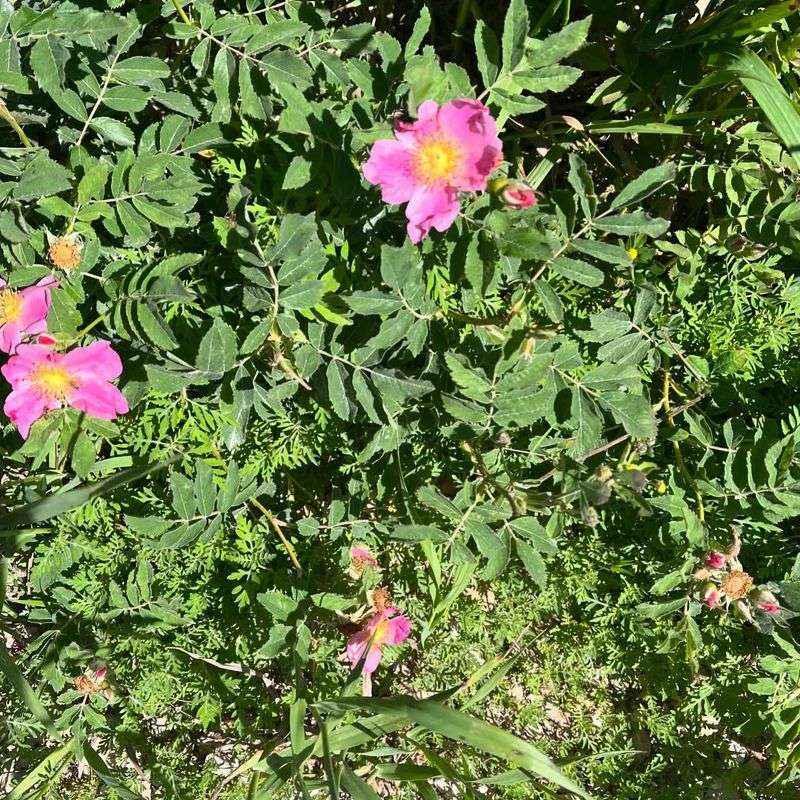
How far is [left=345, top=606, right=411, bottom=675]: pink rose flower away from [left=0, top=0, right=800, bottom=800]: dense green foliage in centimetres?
4

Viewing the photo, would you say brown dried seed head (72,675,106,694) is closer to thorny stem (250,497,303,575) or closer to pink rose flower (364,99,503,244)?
thorny stem (250,497,303,575)

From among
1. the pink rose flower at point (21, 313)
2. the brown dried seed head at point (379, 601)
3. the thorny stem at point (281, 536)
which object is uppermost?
the pink rose flower at point (21, 313)

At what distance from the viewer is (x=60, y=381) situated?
50.6 inches

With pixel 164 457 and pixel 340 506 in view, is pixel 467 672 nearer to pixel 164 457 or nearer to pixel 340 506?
pixel 340 506

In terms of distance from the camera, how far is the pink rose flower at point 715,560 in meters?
1.40

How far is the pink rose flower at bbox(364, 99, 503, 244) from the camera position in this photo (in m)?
1.08

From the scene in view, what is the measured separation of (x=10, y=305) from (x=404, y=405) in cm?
73

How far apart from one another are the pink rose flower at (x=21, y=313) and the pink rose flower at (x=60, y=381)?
0.04 meters

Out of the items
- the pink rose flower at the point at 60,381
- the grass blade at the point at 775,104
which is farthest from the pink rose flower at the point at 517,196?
the pink rose flower at the point at 60,381

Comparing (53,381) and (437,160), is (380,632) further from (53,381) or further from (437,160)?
(437,160)

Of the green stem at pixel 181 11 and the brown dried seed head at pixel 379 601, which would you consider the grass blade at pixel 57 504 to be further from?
the green stem at pixel 181 11

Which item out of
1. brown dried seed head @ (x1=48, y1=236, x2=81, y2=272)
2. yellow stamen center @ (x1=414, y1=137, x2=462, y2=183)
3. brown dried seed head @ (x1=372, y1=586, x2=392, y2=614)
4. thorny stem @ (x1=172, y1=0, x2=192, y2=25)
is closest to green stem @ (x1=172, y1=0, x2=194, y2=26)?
thorny stem @ (x1=172, y1=0, x2=192, y2=25)

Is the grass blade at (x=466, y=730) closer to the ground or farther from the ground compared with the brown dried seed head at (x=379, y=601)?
closer to the ground

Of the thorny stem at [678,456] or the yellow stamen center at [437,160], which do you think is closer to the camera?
the yellow stamen center at [437,160]
